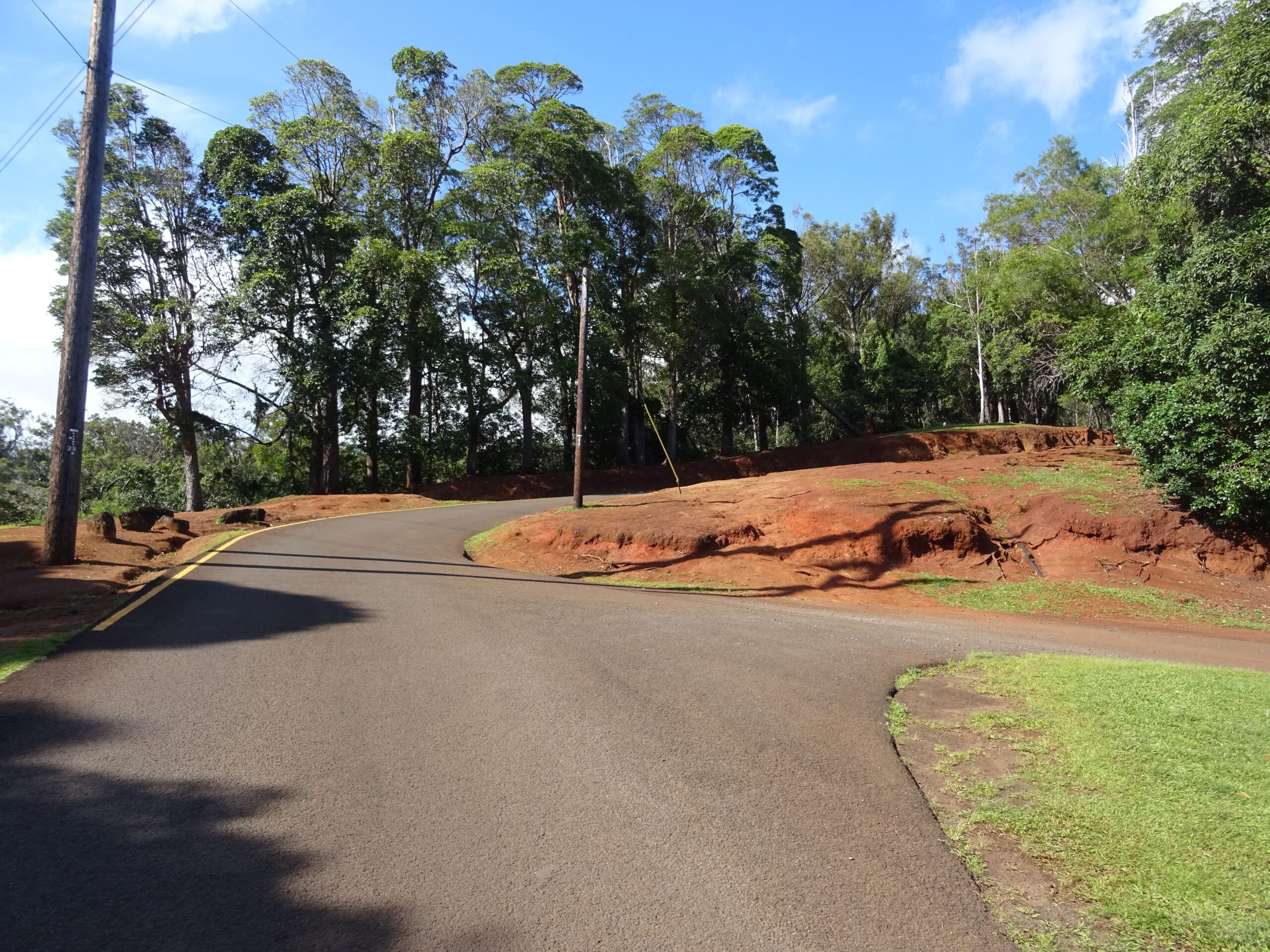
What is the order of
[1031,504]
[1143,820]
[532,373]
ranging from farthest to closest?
[532,373], [1031,504], [1143,820]

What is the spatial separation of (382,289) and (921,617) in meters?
29.6

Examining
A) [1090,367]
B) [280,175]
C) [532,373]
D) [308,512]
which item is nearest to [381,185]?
[280,175]

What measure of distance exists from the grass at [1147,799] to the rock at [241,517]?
71.7 feet

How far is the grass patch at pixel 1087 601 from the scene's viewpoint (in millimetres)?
12820

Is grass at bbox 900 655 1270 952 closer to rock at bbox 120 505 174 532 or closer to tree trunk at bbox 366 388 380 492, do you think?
rock at bbox 120 505 174 532

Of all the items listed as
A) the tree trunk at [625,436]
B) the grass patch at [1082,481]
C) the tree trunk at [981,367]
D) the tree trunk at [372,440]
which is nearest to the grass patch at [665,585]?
the grass patch at [1082,481]

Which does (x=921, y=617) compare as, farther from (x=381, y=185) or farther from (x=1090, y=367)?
(x=381, y=185)

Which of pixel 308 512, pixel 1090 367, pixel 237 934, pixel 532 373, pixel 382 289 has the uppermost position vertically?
pixel 382 289

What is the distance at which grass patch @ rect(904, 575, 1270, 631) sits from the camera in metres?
12.8

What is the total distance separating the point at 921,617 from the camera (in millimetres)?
11570

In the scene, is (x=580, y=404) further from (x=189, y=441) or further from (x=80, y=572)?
(x=189, y=441)

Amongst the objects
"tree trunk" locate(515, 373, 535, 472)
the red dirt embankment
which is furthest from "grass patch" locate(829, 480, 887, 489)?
"tree trunk" locate(515, 373, 535, 472)

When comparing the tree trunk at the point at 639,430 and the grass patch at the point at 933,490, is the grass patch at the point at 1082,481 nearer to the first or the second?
the grass patch at the point at 933,490

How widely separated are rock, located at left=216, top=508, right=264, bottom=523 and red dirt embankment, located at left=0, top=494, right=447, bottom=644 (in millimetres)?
421
